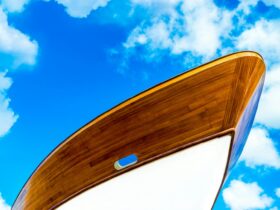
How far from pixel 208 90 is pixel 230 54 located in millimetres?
430

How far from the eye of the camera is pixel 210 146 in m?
3.67

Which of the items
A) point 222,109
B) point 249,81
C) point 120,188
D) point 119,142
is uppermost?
point 249,81

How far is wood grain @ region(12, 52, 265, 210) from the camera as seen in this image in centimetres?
355

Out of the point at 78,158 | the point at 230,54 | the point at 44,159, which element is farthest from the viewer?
the point at 44,159

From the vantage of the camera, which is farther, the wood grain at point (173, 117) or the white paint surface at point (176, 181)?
the white paint surface at point (176, 181)

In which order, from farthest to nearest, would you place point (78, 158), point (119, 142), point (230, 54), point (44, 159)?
point (44, 159) → point (78, 158) → point (119, 142) → point (230, 54)

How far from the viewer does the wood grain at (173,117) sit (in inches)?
140

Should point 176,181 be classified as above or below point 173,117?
below

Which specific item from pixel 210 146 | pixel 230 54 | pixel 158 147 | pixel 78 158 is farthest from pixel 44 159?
pixel 230 54

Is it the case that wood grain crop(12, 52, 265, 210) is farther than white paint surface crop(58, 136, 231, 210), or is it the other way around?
white paint surface crop(58, 136, 231, 210)

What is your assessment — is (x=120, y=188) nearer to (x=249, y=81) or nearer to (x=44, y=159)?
(x=44, y=159)

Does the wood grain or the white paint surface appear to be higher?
the wood grain

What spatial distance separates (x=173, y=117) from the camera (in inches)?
143

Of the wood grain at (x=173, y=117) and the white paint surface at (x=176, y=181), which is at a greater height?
the wood grain at (x=173, y=117)
